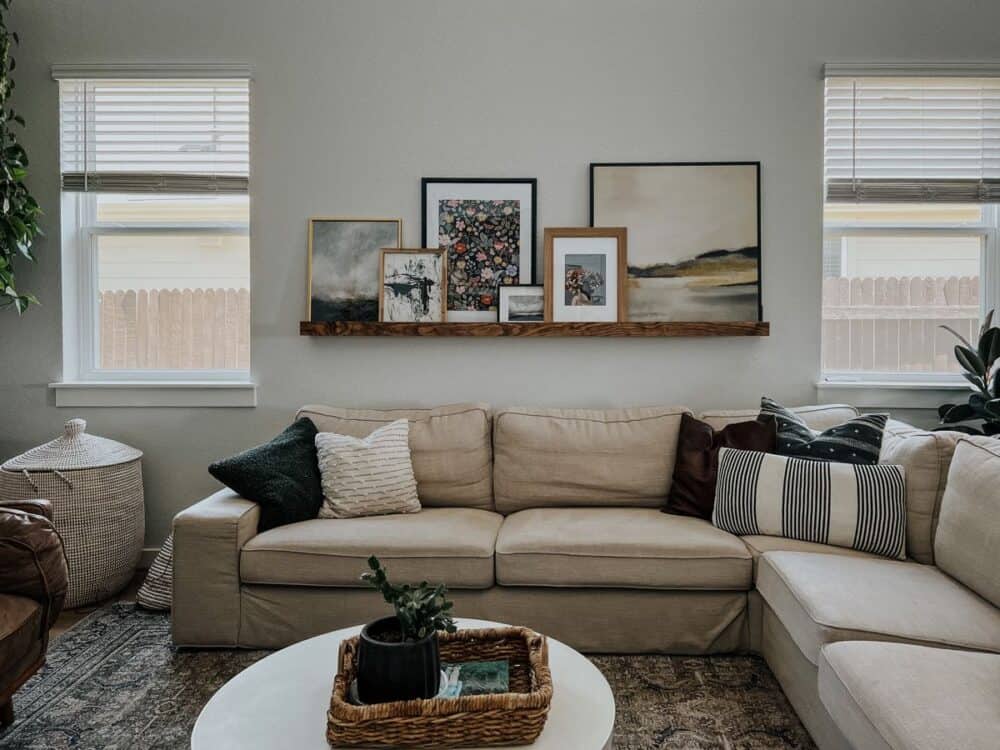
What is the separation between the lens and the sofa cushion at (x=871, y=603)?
5.69 feet

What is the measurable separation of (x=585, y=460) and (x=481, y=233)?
116cm

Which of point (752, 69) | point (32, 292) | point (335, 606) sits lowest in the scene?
point (335, 606)

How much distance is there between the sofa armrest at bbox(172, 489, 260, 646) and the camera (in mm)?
2451

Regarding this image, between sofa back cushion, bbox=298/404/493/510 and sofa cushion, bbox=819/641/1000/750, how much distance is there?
5.10 ft

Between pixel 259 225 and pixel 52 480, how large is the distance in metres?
1.40

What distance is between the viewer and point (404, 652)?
137 centimetres

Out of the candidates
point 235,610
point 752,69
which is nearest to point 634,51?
point 752,69

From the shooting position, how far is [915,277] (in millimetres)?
3391

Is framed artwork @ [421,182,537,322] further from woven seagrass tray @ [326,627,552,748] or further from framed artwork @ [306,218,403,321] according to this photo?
woven seagrass tray @ [326,627,552,748]

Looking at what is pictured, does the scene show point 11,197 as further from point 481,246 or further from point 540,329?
point 540,329

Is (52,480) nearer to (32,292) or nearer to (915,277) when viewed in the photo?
(32,292)

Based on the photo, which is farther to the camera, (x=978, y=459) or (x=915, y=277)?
(x=915, y=277)

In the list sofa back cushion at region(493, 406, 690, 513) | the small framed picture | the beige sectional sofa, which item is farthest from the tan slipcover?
the small framed picture

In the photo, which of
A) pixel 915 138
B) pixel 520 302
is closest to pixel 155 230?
pixel 520 302
